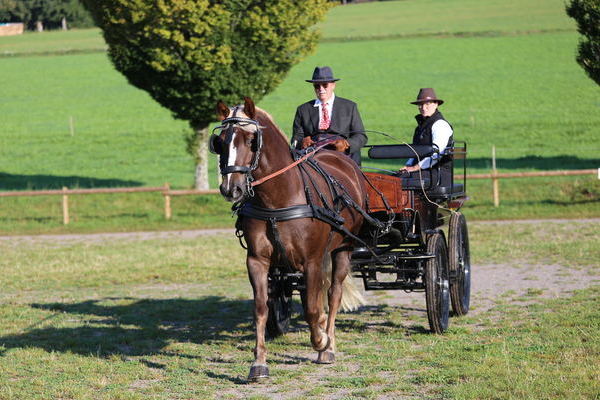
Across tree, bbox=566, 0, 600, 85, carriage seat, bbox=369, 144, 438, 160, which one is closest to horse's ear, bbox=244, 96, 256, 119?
carriage seat, bbox=369, 144, 438, 160

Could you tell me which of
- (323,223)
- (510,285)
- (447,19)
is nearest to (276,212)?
(323,223)

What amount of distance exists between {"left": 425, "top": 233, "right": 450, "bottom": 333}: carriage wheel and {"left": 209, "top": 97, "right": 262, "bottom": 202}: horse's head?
264 cm

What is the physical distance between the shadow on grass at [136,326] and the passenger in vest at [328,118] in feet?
7.28

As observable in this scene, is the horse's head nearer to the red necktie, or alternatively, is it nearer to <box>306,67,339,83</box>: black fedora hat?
<box>306,67,339,83</box>: black fedora hat

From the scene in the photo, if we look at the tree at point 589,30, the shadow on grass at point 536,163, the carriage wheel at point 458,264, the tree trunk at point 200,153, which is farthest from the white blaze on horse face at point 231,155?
the shadow on grass at point 536,163

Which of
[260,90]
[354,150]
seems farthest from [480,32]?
[354,150]

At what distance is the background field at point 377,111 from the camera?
22922mm

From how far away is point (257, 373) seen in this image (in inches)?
283

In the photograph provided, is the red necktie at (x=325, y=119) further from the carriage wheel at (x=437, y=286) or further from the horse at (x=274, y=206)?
the carriage wheel at (x=437, y=286)

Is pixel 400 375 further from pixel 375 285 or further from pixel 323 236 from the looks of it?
pixel 375 285

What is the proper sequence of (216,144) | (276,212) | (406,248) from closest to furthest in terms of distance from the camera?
(216,144) < (276,212) < (406,248)

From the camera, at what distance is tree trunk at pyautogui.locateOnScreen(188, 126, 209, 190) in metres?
23.8

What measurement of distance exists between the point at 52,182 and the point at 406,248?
2205 cm

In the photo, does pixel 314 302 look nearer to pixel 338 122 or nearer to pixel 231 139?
pixel 231 139
